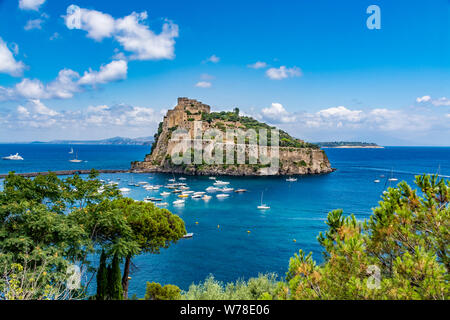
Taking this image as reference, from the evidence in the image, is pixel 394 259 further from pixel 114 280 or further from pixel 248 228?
pixel 248 228

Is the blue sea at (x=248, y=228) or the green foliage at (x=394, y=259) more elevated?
the green foliage at (x=394, y=259)

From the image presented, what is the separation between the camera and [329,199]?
48.2m

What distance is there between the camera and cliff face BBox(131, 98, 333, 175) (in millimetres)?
76562

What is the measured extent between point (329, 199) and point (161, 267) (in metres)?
34.2

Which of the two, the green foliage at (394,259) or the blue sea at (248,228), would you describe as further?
the blue sea at (248,228)

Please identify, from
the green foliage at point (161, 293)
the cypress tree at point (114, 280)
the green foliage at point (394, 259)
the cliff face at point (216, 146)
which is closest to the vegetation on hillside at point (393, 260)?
the green foliage at point (394, 259)

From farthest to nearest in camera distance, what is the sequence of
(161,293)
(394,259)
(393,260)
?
(161,293)
(394,259)
(393,260)

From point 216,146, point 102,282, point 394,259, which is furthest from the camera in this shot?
point 216,146

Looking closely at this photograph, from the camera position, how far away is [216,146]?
8006 centimetres

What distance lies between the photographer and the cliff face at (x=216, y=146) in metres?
76.6

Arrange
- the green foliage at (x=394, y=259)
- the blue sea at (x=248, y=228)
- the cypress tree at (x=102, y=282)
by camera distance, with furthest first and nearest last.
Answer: the blue sea at (x=248, y=228)
the cypress tree at (x=102, y=282)
the green foliage at (x=394, y=259)

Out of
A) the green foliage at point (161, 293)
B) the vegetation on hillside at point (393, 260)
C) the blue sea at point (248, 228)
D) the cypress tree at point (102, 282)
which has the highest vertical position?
the vegetation on hillside at point (393, 260)

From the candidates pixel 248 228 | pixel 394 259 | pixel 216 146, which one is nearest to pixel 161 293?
pixel 394 259

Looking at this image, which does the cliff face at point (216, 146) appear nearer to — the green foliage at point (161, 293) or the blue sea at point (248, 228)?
the blue sea at point (248, 228)
